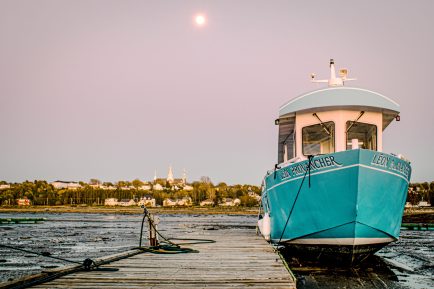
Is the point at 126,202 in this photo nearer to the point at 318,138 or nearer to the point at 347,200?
the point at 318,138

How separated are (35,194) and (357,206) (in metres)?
192

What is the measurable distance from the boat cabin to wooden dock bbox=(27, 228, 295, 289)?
4.37 m

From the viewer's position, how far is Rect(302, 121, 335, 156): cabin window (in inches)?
522

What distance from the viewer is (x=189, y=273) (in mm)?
7598

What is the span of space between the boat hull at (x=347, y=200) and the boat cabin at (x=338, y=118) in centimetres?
113

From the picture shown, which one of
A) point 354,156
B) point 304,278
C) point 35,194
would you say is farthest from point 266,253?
point 35,194

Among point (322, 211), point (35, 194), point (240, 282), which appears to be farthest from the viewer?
point (35, 194)

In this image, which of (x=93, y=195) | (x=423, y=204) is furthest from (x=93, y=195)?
(x=423, y=204)

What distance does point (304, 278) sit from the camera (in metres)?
11.2

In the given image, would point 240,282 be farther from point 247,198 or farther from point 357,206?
point 247,198

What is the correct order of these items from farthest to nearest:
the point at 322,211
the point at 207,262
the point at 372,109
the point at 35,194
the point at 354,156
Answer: the point at 35,194 < the point at 372,109 < the point at 322,211 < the point at 354,156 < the point at 207,262

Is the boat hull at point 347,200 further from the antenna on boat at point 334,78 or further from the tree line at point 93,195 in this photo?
the tree line at point 93,195

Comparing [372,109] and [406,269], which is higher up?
[372,109]

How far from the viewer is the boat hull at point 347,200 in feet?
36.0
